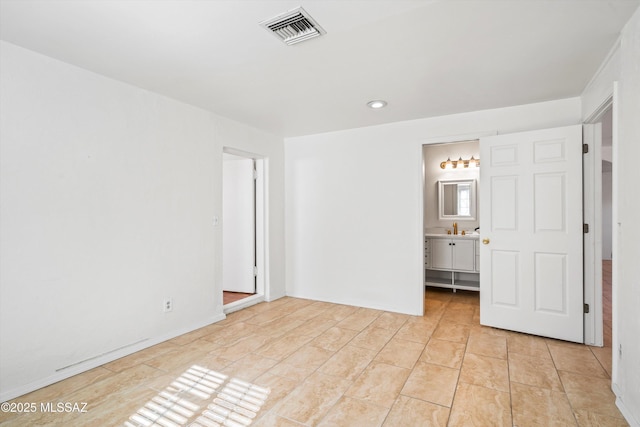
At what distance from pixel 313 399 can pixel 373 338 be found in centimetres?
118

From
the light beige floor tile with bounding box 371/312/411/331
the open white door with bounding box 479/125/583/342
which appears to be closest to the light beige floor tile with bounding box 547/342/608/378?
the open white door with bounding box 479/125/583/342

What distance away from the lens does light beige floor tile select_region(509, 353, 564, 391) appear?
7.53 feet

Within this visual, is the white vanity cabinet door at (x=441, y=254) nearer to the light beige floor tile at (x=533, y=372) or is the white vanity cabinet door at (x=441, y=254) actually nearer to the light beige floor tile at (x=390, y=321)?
the light beige floor tile at (x=390, y=321)

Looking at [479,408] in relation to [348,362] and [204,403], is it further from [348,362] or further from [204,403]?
[204,403]

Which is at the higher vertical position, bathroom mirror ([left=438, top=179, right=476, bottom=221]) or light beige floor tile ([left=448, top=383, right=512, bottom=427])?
bathroom mirror ([left=438, top=179, right=476, bottom=221])

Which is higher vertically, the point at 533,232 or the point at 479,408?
the point at 533,232

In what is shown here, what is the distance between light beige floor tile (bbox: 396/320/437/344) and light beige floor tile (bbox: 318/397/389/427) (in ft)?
3.93

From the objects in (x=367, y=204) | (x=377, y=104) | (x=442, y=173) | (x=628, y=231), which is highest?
(x=377, y=104)

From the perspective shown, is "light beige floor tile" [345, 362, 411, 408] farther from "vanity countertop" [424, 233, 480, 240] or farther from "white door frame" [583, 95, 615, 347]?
"vanity countertop" [424, 233, 480, 240]

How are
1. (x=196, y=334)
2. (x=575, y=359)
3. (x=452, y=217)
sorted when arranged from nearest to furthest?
(x=575, y=359)
(x=196, y=334)
(x=452, y=217)

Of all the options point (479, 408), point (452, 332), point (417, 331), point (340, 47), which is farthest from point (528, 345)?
point (340, 47)

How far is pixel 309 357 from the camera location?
8.95 ft

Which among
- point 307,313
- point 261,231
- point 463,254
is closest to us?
point 307,313

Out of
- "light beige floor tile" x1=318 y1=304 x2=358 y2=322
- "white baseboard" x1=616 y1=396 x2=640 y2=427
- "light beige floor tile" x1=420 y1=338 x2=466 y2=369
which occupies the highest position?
"white baseboard" x1=616 y1=396 x2=640 y2=427
